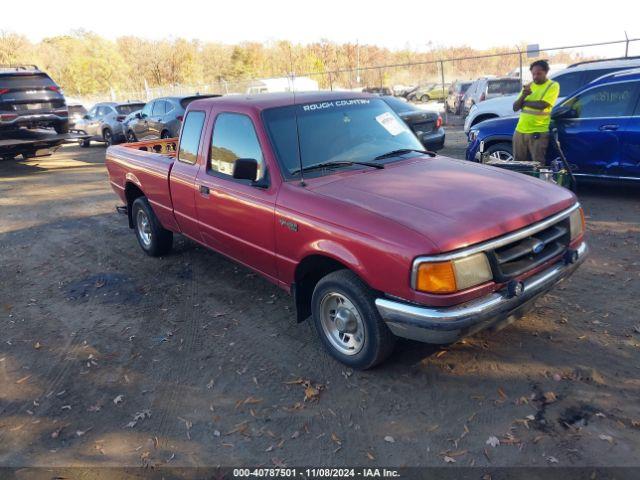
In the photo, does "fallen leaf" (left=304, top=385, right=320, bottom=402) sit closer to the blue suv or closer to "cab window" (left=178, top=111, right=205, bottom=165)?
"cab window" (left=178, top=111, right=205, bottom=165)

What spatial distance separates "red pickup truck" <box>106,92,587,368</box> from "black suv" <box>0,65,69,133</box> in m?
9.95

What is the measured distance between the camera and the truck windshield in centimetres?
394

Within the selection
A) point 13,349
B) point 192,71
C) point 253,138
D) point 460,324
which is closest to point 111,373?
point 13,349

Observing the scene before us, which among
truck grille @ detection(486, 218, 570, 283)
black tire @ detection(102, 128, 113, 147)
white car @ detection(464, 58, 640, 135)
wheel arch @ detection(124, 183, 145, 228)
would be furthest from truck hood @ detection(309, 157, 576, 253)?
black tire @ detection(102, 128, 113, 147)

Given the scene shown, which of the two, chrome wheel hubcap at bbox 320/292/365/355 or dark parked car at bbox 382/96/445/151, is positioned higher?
dark parked car at bbox 382/96/445/151

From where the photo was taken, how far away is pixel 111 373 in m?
3.88

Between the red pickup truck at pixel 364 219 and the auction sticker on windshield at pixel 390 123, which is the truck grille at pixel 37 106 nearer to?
the red pickup truck at pixel 364 219

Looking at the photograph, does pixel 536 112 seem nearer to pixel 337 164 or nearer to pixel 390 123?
pixel 390 123

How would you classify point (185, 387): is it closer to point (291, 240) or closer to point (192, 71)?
point (291, 240)

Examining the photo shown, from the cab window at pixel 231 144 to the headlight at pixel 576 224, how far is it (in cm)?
233

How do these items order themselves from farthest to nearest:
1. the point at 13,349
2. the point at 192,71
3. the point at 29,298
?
1. the point at 192,71
2. the point at 29,298
3. the point at 13,349

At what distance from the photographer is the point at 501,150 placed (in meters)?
8.49

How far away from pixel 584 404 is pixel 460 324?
38.4 inches

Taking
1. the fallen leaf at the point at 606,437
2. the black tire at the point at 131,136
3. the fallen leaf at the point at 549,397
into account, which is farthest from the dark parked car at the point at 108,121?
the fallen leaf at the point at 606,437
